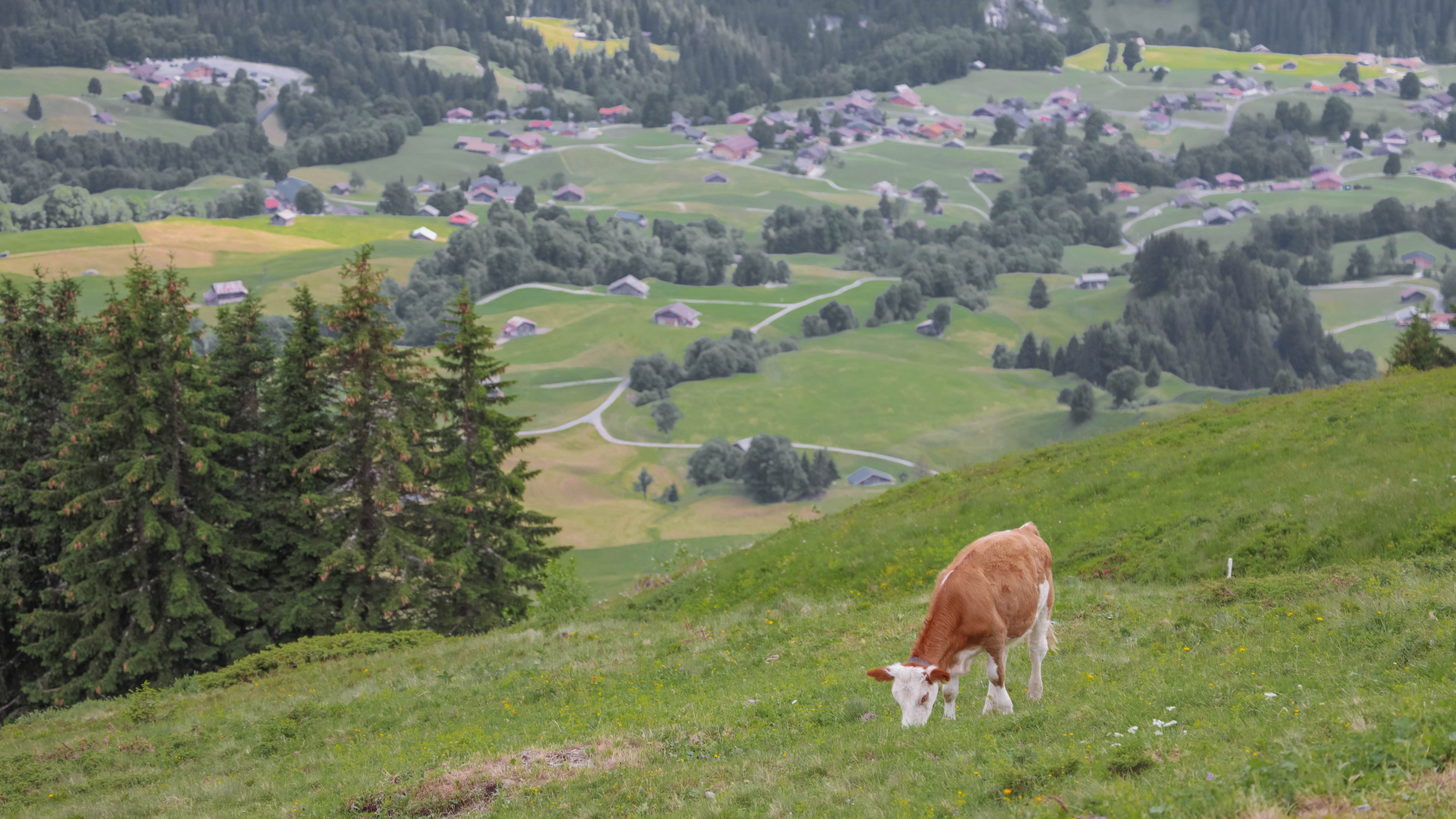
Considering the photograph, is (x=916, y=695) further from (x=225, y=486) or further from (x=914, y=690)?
(x=225, y=486)

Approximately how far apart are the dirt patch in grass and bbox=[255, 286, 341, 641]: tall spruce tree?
2874 centimetres

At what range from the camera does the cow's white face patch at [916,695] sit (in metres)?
15.3

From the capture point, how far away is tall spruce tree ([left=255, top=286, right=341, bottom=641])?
1706 inches

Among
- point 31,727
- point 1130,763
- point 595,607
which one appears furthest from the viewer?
point 595,607

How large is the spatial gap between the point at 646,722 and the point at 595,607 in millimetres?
21455

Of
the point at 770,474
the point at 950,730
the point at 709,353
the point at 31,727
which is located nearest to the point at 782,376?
the point at 709,353

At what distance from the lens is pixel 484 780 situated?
16.6 m

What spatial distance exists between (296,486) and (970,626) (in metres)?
37.1

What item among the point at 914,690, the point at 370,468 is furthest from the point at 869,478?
the point at 914,690

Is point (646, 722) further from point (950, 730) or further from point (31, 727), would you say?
point (31, 727)

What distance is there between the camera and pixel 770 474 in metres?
138

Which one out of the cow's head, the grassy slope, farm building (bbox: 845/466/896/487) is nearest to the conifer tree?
the grassy slope

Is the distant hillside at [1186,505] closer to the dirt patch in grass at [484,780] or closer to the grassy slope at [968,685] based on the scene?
the grassy slope at [968,685]

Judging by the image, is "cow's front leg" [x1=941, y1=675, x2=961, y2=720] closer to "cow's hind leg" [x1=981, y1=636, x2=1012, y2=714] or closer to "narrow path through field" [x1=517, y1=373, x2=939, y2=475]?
"cow's hind leg" [x1=981, y1=636, x2=1012, y2=714]
